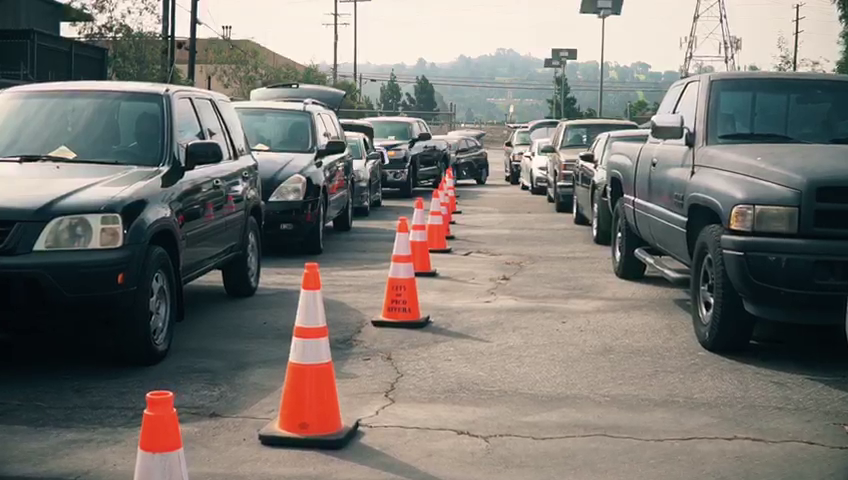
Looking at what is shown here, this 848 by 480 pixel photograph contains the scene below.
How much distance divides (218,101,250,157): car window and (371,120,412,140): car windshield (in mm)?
17206

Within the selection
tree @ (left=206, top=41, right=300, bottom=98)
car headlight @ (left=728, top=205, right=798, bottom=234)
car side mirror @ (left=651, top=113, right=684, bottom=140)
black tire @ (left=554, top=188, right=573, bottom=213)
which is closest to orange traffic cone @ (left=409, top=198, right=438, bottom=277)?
car side mirror @ (left=651, top=113, right=684, bottom=140)

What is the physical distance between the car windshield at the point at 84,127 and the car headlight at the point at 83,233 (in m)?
1.19

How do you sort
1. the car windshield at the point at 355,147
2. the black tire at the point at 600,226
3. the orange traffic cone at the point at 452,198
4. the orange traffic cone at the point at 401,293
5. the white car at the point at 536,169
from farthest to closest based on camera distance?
the white car at the point at 536,169 < the orange traffic cone at the point at 452,198 < the car windshield at the point at 355,147 < the black tire at the point at 600,226 < the orange traffic cone at the point at 401,293

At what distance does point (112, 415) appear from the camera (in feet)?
21.6

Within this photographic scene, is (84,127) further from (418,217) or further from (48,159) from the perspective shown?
(418,217)

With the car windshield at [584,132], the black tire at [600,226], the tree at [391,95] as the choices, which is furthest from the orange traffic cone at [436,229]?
the tree at [391,95]

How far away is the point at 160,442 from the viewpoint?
415 centimetres

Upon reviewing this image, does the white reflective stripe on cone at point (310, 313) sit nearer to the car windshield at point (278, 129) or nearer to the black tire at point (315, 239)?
the black tire at point (315, 239)

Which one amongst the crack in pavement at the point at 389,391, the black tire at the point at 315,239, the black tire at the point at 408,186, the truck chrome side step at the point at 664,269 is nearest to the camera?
the crack in pavement at the point at 389,391

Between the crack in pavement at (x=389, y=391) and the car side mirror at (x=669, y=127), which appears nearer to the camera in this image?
the crack in pavement at (x=389, y=391)

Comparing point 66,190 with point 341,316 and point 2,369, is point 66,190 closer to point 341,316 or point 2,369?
point 2,369

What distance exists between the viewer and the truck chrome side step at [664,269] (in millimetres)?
9461

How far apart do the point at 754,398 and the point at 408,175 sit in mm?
20451

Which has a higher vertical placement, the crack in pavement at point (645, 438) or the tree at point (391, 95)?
the tree at point (391, 95)
